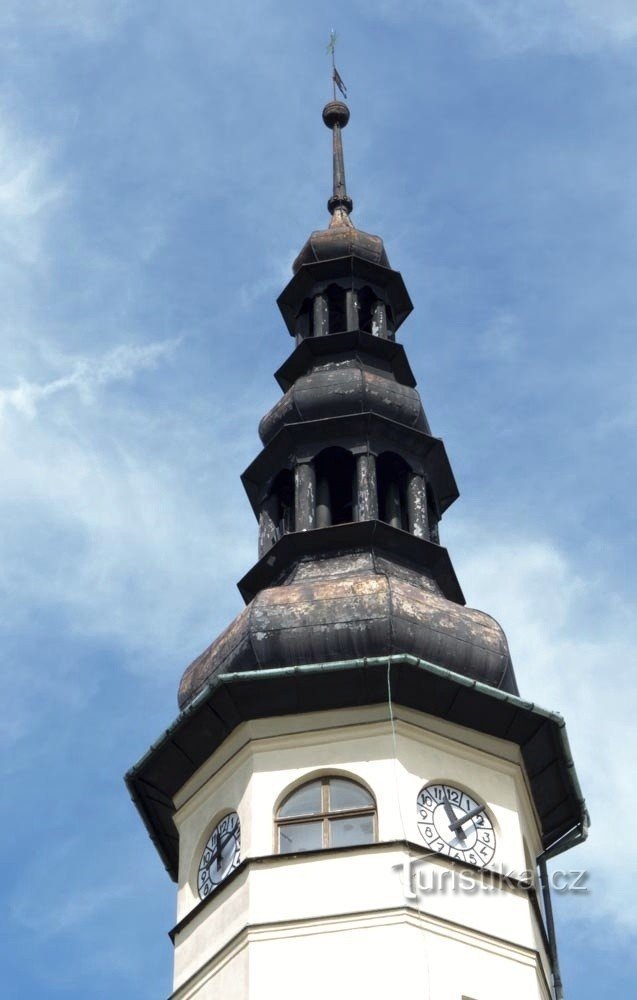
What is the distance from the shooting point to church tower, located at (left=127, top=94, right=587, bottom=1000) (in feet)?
71.5

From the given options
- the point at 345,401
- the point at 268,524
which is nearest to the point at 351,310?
the point at 345,401

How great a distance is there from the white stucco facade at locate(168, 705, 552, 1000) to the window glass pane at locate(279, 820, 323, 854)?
0.42 ft

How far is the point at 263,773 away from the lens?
23328 mm

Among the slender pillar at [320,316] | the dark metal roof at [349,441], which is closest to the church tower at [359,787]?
the dark metal roof at [349,441]

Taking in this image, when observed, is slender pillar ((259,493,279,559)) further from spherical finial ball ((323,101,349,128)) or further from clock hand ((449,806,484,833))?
spherical finial ball ((323,101,349,128))

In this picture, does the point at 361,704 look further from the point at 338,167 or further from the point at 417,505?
the point at 338,167

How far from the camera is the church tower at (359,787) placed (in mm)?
21797

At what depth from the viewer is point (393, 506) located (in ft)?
88.7

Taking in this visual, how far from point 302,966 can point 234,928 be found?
1.07 meters

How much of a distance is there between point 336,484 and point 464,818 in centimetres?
603

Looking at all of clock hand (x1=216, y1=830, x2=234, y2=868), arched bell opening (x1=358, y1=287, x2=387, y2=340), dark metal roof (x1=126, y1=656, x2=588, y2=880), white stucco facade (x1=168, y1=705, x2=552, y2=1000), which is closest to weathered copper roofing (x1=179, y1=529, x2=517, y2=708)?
dark metal roof (x1=126, y1=656, x2=588, y2=880)

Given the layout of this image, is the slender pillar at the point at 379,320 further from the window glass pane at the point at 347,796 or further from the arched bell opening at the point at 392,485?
the window glass pane at the point at 347,796

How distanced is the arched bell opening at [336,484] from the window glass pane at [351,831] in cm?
491

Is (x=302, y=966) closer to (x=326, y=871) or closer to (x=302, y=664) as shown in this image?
(x=326, y=871)
